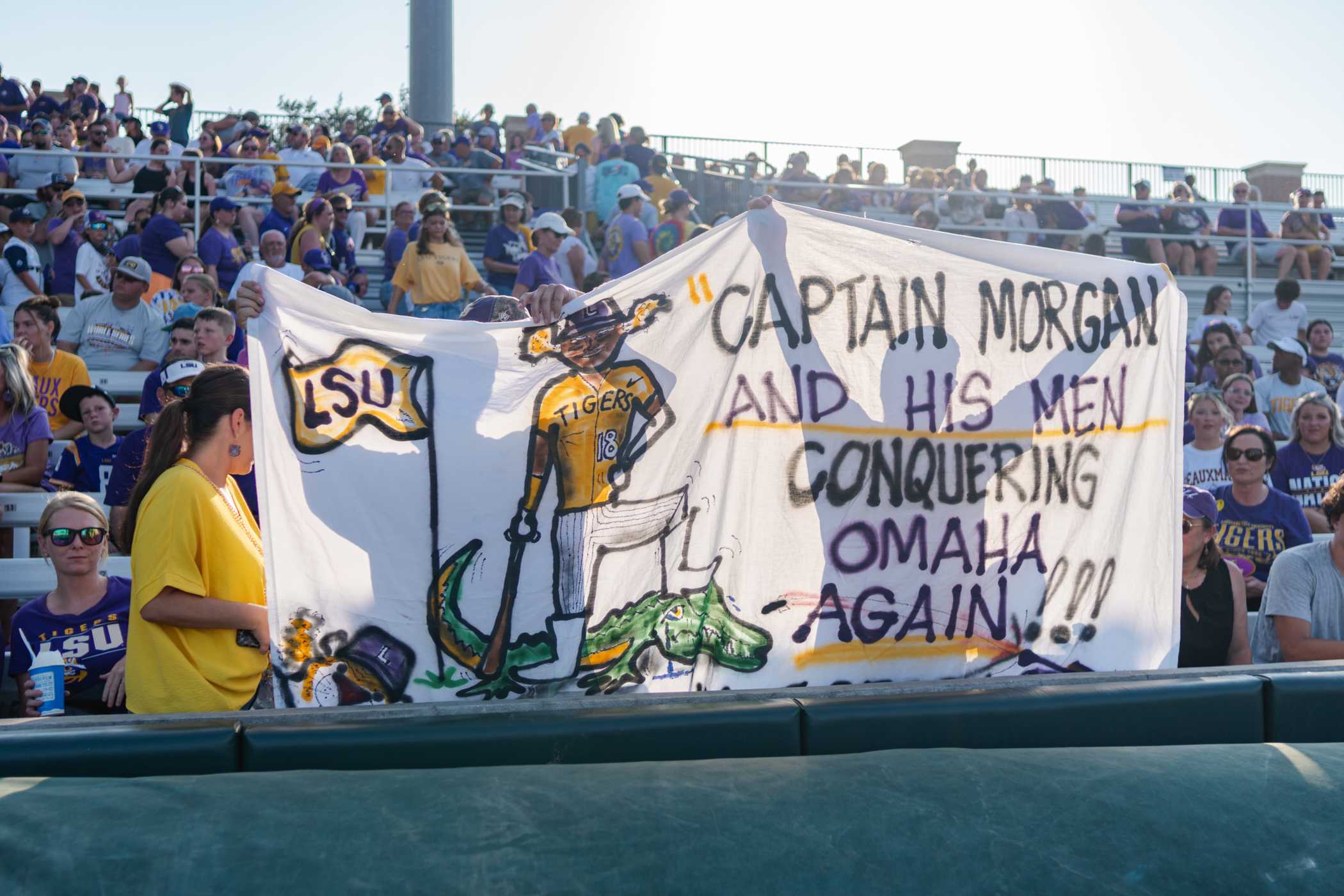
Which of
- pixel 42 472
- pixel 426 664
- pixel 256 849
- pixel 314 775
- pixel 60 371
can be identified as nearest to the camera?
pixel 256 849

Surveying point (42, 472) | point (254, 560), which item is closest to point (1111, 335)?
point (254, 560)

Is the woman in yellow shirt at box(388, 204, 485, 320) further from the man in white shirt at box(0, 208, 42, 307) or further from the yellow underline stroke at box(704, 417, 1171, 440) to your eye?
the yellow underline stroke at box(704, 417, 1171, 440)

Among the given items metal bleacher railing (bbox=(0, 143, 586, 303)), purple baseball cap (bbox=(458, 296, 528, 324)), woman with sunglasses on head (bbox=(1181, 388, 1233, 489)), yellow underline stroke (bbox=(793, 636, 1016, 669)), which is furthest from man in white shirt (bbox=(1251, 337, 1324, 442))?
purple baseball cap (bbox=(458, 296, 528, 324))

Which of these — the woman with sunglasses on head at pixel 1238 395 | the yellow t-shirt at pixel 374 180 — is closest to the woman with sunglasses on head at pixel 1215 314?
the woman with sunglasses on head at pixel 1238 395

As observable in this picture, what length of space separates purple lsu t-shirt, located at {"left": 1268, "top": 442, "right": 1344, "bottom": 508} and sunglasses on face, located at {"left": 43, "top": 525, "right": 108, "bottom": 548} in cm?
614

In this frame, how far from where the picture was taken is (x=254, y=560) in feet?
9.92

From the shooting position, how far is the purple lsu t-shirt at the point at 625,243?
10.1 metres

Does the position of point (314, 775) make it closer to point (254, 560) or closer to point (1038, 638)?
point (254, 560)

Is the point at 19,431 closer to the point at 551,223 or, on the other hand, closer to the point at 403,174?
the point at 551,223

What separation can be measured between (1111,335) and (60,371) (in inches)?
240

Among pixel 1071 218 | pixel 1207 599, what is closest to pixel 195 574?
pixel 1207 599

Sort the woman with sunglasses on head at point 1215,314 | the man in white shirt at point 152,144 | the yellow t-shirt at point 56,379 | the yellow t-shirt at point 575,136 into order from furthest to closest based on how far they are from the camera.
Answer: the yellow t-shirt at point 575,136, the man in white shirt at point 152,144, the woman with sunglasses on head at point 1215,314, the yellow t-shirt at point 56,379

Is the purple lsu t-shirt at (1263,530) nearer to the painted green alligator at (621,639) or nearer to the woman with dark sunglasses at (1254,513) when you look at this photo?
the woman with dark sunglasses at (1254,513)

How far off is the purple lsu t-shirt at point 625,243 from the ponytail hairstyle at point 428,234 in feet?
4.90
